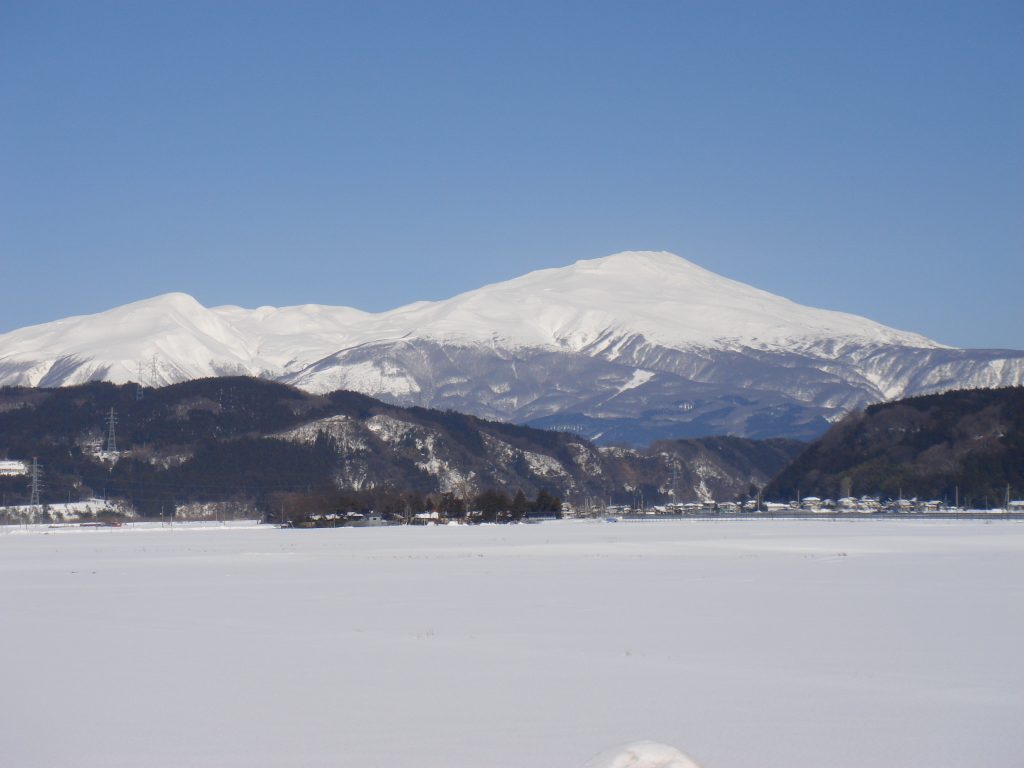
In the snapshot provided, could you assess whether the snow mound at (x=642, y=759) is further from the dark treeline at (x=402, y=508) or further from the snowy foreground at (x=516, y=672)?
the dark treeline at (x=402, y=508)

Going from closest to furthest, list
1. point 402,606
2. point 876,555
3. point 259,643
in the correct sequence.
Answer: point 259,643 → point 402,606 → point 876,555

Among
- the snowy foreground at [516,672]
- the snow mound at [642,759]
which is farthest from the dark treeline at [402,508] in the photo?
the snow mound at [642,759]

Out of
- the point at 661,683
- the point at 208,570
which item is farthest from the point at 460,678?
the point at 208,570

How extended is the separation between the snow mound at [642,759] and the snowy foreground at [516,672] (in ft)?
0.15

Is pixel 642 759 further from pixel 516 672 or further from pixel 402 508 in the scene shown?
pixel 402 508

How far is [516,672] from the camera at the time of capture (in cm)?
2355

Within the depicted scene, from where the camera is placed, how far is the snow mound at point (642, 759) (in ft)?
43.2

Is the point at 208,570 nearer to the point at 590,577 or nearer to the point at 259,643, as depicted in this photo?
the point at 590,577

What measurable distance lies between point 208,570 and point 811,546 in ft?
120

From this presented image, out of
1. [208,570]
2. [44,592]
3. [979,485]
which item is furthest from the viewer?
[979,485]

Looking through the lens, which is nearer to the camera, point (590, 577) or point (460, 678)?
point (460, 678)

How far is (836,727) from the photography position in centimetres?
1858

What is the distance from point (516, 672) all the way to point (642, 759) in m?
10.4

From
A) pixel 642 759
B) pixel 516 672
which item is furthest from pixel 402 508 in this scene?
pixel 642 759
